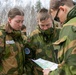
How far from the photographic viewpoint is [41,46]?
178 inches

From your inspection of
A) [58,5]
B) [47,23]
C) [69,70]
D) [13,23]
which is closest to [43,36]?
[47,23]

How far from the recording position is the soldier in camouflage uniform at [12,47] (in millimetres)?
4199

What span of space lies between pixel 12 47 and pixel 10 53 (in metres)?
0.10

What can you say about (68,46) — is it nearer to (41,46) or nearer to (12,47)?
(12,47)

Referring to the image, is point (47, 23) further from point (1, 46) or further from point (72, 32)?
point (72, 32)

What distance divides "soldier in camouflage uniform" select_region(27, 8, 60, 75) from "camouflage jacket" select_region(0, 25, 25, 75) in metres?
0.27

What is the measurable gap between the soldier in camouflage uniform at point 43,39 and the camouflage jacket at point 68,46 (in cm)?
188

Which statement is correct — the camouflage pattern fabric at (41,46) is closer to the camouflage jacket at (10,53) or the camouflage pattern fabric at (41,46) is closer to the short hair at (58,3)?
the camouflage jacket at (10,53)

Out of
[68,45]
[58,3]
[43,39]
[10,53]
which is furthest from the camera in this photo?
[43,39]

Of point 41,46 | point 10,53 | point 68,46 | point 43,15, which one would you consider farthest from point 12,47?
point 68,46

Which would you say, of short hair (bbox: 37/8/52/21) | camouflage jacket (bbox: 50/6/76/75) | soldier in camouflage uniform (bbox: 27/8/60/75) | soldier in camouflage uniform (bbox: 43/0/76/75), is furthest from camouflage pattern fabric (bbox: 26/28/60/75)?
camouflage jacket (bbox: 50/6/76/75)

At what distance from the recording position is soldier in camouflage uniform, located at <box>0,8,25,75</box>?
13.8 feet

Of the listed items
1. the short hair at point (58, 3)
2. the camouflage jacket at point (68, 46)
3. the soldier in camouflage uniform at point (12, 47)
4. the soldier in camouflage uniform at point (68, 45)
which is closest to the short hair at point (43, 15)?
the soldier in camouflage uniform at point (12, 47)

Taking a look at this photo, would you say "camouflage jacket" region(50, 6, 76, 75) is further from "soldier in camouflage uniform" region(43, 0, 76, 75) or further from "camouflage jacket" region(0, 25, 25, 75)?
"camouflage jacket" region(0, 25, 25, 75)
